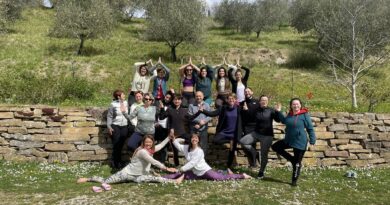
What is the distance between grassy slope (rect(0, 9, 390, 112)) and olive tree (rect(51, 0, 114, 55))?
104 cm

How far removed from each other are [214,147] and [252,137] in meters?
1.81

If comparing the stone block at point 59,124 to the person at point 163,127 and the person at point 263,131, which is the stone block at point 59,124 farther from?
the person at point 263,131

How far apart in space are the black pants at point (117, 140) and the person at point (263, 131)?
3.14 metres

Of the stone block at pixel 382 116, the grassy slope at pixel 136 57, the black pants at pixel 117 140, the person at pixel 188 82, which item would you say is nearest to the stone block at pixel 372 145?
the stone block at pixel 382 116

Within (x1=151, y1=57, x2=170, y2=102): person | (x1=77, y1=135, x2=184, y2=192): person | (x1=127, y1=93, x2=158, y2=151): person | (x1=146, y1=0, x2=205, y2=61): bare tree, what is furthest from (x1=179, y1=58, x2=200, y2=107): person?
(x1=146, y1=0, x2=205, y2=61): bare tree

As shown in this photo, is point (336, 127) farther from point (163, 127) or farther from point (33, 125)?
point (33, 125)

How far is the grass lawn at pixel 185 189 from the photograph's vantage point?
25.3ft

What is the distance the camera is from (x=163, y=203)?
7438 mm

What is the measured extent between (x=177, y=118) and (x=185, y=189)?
2.28 m

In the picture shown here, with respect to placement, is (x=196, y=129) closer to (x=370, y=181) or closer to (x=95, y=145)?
(x=95, y=145)

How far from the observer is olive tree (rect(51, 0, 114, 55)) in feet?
111

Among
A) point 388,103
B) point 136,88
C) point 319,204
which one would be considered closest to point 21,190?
point 136,88

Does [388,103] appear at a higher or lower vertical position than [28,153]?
higher

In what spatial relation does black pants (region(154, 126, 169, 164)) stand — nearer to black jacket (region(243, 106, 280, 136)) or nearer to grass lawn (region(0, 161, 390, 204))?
grass lawn (region(0, 161, 390, 204))
